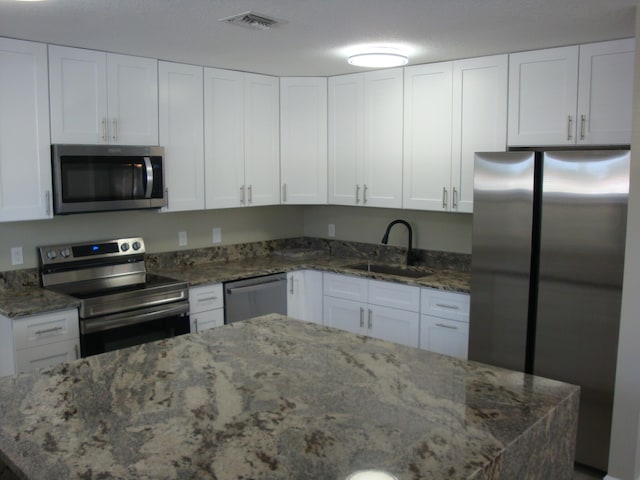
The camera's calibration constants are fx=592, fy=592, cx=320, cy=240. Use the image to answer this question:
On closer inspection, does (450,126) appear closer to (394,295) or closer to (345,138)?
(345,138)

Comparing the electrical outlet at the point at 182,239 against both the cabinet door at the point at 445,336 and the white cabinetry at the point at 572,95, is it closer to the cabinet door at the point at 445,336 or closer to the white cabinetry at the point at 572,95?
the cabinet door at the point at 445,336

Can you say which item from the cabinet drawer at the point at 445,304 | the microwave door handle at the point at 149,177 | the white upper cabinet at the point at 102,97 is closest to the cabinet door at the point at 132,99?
the white upper cabinet at the point at 102,97

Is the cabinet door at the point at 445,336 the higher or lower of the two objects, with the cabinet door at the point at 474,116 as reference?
lower

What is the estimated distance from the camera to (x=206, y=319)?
154 inches

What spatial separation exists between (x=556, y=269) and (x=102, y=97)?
2.77 metres

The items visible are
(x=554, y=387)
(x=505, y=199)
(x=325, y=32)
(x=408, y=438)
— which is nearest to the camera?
(x=408, y=438)

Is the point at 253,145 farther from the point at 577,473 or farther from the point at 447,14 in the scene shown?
the point at 577,473

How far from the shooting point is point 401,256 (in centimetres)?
461

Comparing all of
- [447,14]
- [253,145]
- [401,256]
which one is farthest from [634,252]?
[253,145]

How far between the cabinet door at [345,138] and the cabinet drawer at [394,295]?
0.72m

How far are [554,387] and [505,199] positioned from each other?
61.1 inches

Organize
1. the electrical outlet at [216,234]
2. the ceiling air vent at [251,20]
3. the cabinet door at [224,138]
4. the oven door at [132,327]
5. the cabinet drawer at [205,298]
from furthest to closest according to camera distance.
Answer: the electrical outlet at [216,234]
the cabinet door at [224,138]
the cabinet drawer at [205,298]
the oven door at [132,327]
the ceiling air vent at [251,20]

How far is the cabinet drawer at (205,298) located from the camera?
12.6 ft

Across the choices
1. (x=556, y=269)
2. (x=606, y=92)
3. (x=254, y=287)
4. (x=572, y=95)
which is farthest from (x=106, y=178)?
(x=606, y=92)
